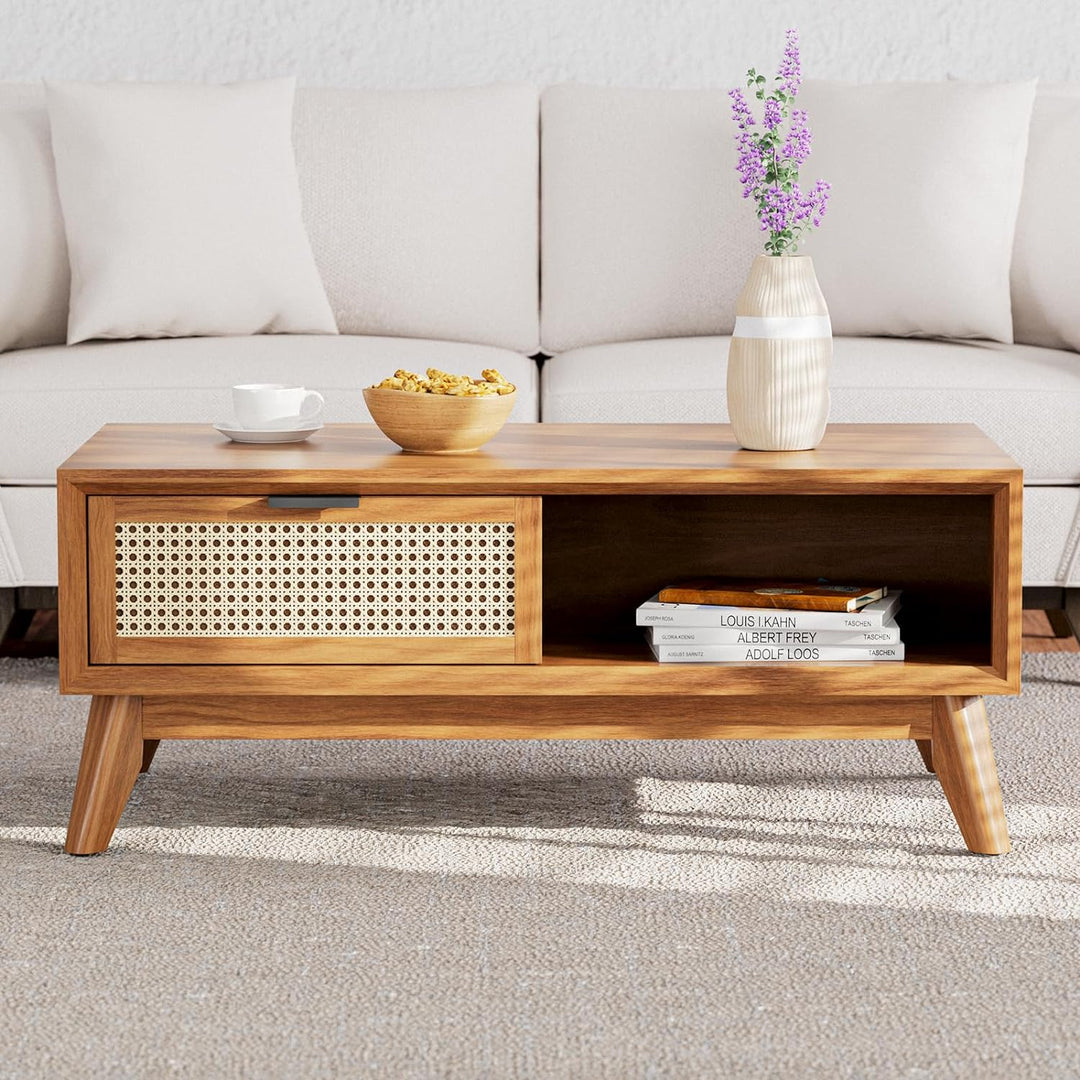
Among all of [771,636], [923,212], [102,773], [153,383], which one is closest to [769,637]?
→ [771,636]

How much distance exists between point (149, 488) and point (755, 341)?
2.31 feet

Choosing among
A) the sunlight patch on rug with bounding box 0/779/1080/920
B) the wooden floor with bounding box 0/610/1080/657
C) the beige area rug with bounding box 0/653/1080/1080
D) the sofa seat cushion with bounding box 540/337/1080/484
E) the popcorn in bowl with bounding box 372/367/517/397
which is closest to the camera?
the beige area rug with bounding box 0/653/1080/1080

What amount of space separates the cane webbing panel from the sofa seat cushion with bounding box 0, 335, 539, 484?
0.73 m

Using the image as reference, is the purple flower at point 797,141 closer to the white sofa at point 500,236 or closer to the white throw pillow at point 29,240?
the white sofa at point 500,236

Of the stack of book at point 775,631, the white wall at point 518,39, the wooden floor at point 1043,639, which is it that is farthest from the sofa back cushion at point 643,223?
the stack of book at point 775,631

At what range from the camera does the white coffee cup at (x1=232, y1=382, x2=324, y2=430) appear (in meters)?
1.82

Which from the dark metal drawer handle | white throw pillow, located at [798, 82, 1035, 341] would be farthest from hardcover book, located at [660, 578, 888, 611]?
white throw pillow, located at [798, 82, 1035, 341]

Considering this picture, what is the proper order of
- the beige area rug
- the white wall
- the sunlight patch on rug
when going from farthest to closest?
the white wall
the sunlight patch on rug
the beige area rug

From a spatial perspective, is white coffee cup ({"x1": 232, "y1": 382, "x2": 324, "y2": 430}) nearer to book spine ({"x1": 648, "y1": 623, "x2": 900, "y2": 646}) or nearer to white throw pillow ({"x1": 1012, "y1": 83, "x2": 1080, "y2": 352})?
book spine ({"x1": 648, "y1": 623, "x2": 900, "y2": 646})

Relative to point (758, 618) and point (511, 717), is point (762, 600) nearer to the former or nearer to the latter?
point (758, 618)

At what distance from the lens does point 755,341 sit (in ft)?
5.87

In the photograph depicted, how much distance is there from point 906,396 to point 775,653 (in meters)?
0.84

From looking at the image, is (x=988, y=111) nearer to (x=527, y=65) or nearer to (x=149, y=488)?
(x=527, y=65)

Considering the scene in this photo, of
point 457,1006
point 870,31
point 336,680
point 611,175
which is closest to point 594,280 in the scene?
point 611,175
